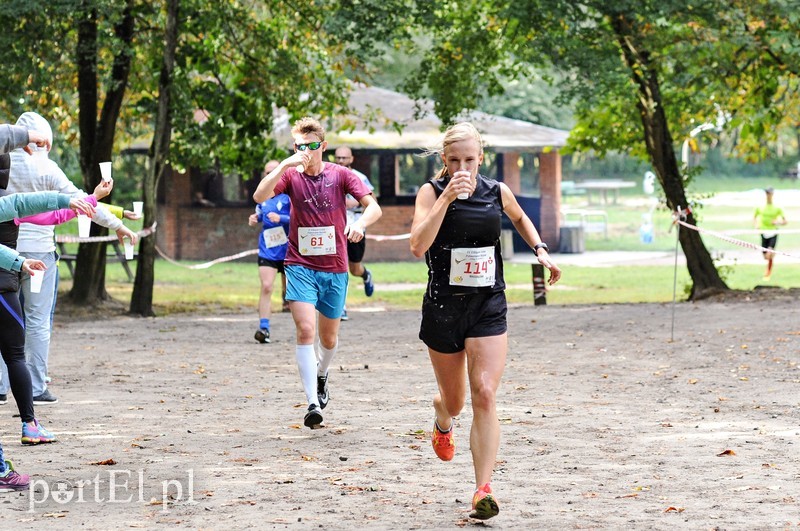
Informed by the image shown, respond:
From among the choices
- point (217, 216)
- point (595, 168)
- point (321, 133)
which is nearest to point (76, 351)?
point (321, 133)

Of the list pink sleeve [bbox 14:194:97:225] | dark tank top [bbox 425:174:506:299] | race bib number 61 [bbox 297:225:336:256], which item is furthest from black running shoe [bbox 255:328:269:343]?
dark tank top [bbox 425:174:506:299]

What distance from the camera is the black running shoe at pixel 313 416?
Result: 8.73 meters

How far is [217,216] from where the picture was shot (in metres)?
33.8

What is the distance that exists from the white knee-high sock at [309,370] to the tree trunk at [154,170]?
1007 centimetres

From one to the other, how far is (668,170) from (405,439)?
40.3ft

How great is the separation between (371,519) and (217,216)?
28.1 metres

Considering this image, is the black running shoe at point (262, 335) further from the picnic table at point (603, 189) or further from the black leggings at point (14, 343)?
the picnic table at point (603, 189)

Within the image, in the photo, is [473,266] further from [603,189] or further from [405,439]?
[603,189]

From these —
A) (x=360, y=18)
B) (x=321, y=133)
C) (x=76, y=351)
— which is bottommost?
(x=76, y=351)

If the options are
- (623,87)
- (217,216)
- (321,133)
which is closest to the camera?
(321,133)

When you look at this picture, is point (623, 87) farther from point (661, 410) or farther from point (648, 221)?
point (648, 221)

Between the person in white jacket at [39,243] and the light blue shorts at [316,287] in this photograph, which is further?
the light blue shorts at [316,287]

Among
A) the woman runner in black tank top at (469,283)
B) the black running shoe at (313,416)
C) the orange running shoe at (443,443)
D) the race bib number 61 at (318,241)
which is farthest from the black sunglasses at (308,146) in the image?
the orange running shoe at (443,443)

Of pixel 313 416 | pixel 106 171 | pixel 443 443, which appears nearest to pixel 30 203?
pixel 106 171
